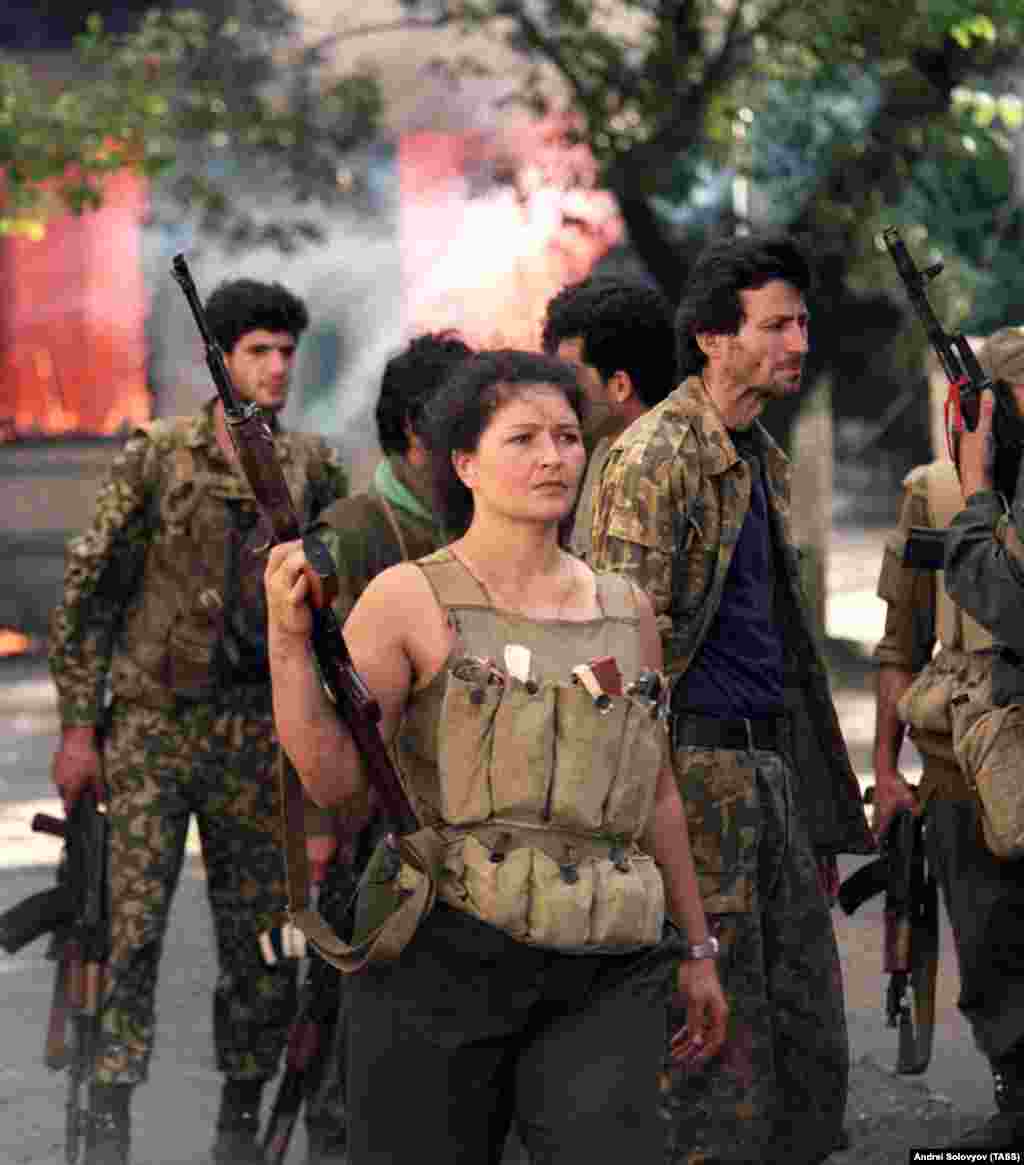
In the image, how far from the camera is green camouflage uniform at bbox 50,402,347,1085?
675cm

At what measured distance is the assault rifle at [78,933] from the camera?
662 cm

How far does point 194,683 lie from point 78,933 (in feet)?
2.02

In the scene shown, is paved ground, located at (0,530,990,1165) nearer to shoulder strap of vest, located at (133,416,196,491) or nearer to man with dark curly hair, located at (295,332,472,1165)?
man with dark curly hair, located at (295,332,472,1165)

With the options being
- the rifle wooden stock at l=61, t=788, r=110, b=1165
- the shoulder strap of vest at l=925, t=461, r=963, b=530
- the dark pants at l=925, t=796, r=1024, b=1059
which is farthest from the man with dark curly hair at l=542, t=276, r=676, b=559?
the rifle wooden stock at l=61, t=788, r=110, b=1165

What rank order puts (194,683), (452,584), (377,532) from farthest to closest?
1. (194,683)
2. (377,532)
3. (452,584)

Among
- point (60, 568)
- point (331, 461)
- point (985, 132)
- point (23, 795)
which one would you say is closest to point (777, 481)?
point (331, 461)

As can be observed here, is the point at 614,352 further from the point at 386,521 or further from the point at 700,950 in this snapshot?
the point at 700,950

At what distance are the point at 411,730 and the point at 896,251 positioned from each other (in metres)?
1.77

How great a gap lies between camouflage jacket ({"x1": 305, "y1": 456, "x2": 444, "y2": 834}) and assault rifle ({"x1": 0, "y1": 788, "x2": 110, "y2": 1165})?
524 mm

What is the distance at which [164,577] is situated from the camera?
6.83 meters

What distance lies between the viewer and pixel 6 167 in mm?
14906

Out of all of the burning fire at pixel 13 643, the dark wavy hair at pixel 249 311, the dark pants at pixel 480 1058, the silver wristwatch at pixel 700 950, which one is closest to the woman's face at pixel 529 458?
the dark pants at pixel 480 1058

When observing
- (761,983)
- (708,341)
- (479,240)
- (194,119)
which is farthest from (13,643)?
(761,983)

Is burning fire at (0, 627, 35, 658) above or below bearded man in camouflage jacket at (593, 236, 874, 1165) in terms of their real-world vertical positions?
below
